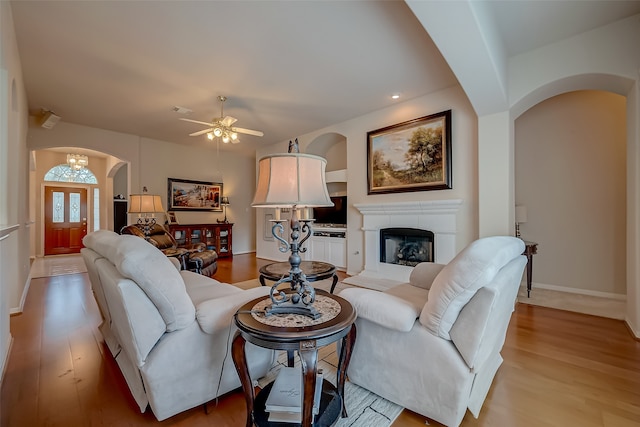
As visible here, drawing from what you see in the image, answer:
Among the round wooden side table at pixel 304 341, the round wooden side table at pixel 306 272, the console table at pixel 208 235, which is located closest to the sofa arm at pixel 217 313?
the round wooden side table at pixel 304 341

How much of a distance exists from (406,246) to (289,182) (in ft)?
11.6

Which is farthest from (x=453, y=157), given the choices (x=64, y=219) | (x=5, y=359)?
(x=64, y=219)

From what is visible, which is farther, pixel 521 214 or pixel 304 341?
pixel 521 214

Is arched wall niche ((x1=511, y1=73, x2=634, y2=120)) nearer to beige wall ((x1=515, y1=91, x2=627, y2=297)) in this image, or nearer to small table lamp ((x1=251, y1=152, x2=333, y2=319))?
beige wall ((x1=515, y1=91, x2=627, y2=297))

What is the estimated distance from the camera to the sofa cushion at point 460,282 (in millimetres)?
1282

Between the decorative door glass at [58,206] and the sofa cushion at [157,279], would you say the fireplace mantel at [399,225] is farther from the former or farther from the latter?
the decorative door glass at [58,206]

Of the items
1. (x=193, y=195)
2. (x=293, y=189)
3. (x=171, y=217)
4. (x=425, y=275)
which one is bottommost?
(x=425, y=275)

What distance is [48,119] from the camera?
4449 mm

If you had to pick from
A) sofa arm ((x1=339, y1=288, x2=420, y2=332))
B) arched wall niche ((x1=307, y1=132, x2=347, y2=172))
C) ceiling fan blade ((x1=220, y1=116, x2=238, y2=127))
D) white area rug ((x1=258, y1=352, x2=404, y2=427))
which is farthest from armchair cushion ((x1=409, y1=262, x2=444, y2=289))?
arched wall niche ((x1=307, y1=132, x2=347, y2=172))

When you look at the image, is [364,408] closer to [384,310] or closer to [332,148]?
[384,310]

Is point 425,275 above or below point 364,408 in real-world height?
above

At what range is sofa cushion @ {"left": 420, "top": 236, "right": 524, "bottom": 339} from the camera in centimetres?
128

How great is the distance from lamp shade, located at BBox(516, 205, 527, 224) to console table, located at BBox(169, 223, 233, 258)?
6207 millimetres

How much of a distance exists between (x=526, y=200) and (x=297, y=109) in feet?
12.5
